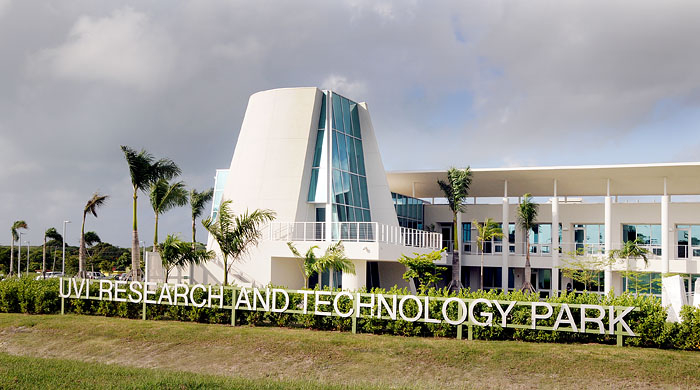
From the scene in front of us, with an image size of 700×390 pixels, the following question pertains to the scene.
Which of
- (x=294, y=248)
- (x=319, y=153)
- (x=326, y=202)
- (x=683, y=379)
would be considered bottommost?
(x=683, y=379)

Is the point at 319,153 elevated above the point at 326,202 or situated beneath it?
elevated above

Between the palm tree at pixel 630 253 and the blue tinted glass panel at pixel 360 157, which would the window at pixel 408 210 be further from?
the palm tree at pixel 630 253

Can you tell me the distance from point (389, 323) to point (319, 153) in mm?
14129

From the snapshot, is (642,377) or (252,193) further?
(252,193)

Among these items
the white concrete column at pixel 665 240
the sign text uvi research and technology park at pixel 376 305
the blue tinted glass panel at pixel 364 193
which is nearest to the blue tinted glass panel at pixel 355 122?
the blue tinted glass panel at pixel 364 193

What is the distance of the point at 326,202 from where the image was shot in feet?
97.5

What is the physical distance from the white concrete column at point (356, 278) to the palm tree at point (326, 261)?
0.49 meters

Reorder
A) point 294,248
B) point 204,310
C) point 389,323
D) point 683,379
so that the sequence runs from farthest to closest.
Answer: point 294,248 < point 204,310 < point 389,323 < point 683,379

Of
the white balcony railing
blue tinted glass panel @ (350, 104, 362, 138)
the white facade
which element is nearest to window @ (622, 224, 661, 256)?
the white facade

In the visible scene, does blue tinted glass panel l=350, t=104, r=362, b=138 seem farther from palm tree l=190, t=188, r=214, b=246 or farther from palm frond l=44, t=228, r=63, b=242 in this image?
palm frond l=44, t=228, r=63, b=242

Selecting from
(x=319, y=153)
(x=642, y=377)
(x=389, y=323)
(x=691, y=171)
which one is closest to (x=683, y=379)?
(x=642, y=377)

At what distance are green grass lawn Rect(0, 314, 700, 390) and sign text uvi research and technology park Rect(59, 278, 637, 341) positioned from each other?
27.7 inches

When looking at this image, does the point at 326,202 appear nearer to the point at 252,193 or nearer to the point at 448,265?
the point at 252,193

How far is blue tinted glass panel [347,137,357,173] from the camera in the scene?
32378 millimetres
